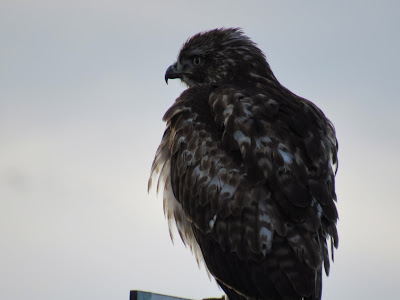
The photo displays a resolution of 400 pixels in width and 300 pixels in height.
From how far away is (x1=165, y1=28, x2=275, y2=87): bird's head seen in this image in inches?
419

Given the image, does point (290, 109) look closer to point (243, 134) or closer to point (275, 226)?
point (243, 134)

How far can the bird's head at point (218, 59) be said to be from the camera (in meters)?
10.6

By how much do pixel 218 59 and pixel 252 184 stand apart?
280 centimetres

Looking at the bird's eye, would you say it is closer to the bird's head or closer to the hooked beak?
the bird's head

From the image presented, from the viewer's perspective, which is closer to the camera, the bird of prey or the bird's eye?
the bird of prey

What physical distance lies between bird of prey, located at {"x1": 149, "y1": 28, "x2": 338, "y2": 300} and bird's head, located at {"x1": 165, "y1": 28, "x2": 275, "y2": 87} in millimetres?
597

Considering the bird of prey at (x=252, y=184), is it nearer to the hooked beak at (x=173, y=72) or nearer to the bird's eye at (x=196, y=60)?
the bird's eye at (x=196, y=60)

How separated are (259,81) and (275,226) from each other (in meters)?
2.55

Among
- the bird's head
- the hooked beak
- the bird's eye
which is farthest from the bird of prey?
the hooked beak

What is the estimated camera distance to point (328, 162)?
907cm

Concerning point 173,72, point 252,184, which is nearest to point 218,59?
point 173,72

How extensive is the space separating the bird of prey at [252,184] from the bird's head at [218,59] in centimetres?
60

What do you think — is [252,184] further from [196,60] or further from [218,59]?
[196,60]

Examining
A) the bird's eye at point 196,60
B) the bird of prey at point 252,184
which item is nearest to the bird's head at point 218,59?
the bird's eye at point 196,60
